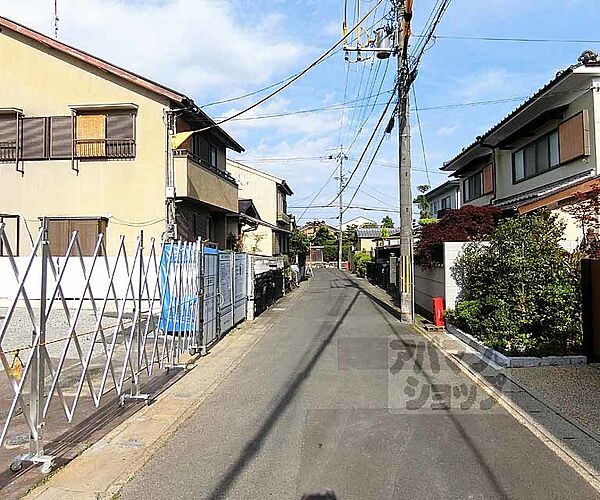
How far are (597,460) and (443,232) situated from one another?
10.8 metres

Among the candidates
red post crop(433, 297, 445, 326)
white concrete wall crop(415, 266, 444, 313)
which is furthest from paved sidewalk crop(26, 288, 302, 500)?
white concrete wall crop(415, 266, 444, 313)

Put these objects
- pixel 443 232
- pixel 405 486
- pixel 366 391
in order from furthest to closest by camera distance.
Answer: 1. pixel 443 232
2. pixel 366 391
3. pixel 405 486

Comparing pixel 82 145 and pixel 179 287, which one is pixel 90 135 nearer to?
pixel 82 145

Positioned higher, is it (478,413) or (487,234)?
(487,234)

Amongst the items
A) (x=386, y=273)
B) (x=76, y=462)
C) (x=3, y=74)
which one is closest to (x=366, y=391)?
(x=76, y=462)

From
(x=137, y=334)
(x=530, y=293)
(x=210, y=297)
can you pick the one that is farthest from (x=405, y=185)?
(x=137, y=334)

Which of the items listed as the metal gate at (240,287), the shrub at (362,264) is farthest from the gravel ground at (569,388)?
the shrub at (362,264)

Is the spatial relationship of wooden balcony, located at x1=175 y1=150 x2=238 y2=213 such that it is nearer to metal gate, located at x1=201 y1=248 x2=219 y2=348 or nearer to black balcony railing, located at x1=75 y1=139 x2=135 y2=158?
black balcony railing, located at x1=75 y1=139 x2=135 y2=158

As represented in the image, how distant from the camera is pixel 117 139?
17.8 m

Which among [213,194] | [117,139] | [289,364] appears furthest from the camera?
[213,194]

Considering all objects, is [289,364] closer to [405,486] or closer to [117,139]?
[405,486]

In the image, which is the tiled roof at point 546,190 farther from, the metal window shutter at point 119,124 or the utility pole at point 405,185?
the metal window shutter at point 119,124

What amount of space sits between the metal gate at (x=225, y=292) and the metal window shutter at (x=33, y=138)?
7715mm

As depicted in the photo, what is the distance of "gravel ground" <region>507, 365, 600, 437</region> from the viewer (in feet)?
21.8
